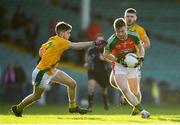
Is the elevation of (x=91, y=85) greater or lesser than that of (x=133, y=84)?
lesser

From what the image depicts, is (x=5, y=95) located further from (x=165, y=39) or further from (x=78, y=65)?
(x=165, y=39)

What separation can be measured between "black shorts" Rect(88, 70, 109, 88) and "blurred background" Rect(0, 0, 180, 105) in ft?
15.6

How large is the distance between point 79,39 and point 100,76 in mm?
10207

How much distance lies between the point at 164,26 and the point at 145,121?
20560mm

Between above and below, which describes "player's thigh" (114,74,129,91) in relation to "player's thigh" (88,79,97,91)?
above

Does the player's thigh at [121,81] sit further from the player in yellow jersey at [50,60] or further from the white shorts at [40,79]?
the white shorts at [40,79]

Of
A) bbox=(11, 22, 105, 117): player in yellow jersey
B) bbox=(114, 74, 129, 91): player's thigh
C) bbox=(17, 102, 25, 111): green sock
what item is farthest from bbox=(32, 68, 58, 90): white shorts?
bbox=(114, 74, 129, 91): player's thigh

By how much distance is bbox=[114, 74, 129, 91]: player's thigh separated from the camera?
17.5 metres

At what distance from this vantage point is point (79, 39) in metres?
33.9

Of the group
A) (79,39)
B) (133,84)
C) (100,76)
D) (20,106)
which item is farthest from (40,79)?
(79,39)

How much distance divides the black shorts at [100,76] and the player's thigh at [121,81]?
5739 mm

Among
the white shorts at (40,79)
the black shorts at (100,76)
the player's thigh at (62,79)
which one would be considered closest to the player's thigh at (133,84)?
the player's thigh at (62,79)

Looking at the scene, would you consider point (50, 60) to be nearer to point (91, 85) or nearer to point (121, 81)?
point (121, 81)

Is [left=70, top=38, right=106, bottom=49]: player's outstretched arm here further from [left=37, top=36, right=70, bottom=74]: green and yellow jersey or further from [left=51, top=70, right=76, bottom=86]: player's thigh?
[left=51, top=70, right=76, bottom=86]: player's thigh
